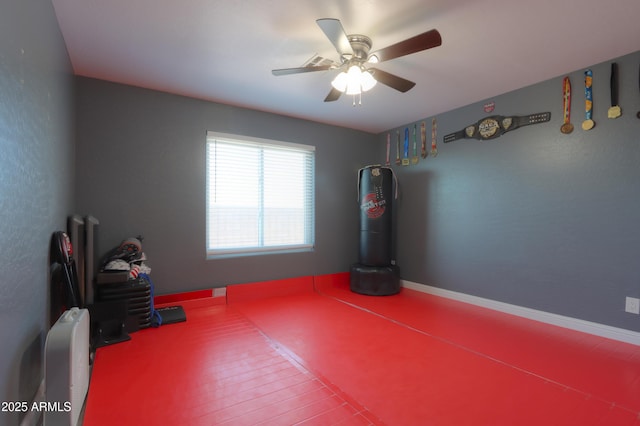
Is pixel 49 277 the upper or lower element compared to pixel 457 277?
upper

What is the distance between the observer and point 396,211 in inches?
198

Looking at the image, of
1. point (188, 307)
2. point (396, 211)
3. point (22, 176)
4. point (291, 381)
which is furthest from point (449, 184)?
point (22, 176)

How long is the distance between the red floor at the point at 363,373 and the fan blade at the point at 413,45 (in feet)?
7.64

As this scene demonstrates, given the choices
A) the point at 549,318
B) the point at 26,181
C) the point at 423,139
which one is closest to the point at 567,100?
the point at 423,139

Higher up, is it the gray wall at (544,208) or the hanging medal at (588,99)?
the hanging medal at (588,99)

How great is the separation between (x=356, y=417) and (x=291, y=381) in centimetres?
56

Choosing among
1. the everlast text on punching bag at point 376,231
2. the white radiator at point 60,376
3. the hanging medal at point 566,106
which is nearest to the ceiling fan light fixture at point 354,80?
the everlast text on punching bag at point 376,231

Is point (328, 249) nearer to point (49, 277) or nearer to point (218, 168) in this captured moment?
point (218, 168)

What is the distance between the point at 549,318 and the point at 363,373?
2387mm

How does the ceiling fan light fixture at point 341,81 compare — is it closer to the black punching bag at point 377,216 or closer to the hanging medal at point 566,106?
the black punching bag at point 377,216

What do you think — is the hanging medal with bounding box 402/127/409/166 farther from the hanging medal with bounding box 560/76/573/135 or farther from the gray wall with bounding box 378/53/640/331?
the hanging medal with bounding box 560/76/573/135

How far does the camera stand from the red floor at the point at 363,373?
Answer: 1768 mm

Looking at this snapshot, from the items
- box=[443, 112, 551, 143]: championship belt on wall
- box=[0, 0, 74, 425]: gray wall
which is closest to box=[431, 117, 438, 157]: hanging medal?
box=[443, 112, 551, 143]: championship belt on wall

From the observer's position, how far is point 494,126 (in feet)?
12.1
